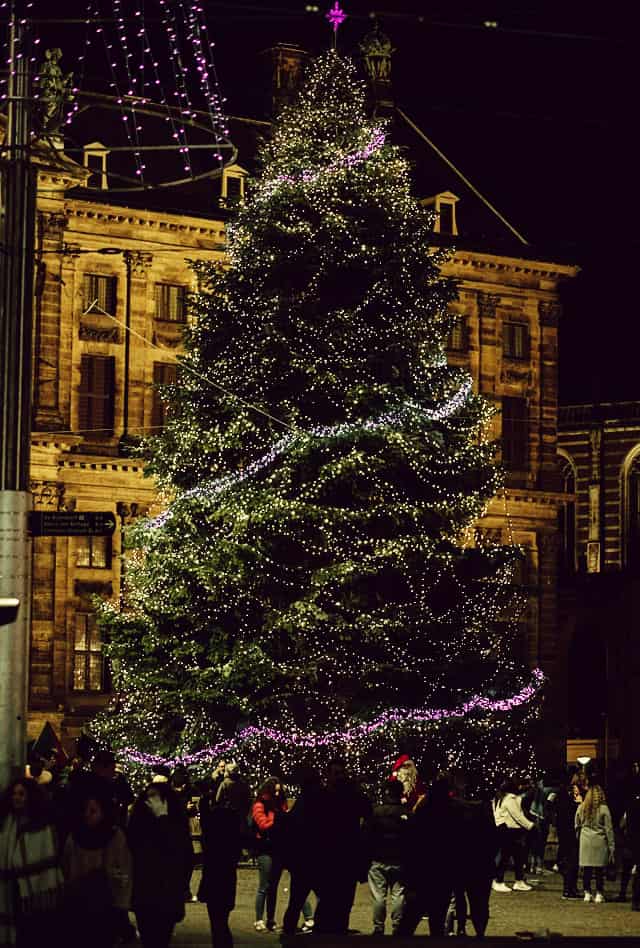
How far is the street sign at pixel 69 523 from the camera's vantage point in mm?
17219

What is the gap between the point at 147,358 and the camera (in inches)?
2283

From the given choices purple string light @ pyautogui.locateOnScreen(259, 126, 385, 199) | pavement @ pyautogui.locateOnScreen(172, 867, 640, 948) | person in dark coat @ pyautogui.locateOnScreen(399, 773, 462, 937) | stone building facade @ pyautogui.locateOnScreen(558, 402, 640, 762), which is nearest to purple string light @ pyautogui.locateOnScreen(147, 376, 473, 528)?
purple string light @ pyautogui.locateOnScreen(259, 126, 385, 199)

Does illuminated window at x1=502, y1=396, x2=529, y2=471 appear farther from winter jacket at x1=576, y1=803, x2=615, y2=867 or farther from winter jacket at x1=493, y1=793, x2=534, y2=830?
winter jacket at x1=576, y1=803, x2=615, y2=867

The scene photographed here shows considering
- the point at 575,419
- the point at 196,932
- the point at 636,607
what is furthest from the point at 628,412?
Result: the point at 196,932

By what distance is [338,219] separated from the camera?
33.8m

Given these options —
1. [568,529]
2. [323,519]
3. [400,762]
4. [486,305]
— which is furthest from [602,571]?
[400,762]

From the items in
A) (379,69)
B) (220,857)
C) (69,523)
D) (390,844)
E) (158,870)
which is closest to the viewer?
(158,870)

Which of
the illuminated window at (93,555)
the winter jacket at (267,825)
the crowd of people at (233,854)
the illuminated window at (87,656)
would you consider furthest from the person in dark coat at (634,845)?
the illuminated window at (93,555)

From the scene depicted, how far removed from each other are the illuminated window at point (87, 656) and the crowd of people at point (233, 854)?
27.3 meters

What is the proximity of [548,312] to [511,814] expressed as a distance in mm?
38434

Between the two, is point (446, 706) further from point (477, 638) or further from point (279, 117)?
point (279, 117)

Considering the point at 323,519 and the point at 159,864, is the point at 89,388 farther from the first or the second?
the point at 159,864

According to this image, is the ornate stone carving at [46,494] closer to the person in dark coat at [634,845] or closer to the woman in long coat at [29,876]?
the person in dark coat at [634,845]

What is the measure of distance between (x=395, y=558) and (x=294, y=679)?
7.78 feet
